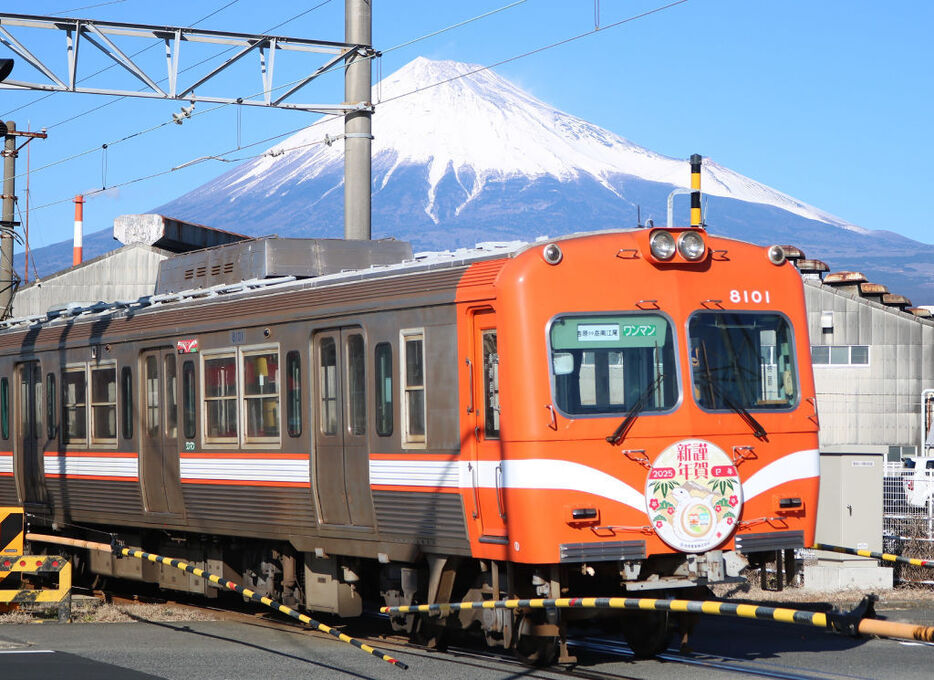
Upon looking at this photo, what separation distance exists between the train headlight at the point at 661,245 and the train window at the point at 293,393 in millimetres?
3586

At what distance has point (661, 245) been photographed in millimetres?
10562

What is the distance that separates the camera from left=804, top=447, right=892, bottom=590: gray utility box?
16047mm

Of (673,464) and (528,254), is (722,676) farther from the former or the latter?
(528,254)

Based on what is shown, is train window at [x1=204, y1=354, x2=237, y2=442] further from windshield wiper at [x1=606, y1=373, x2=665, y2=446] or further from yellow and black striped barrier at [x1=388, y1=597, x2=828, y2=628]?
windshield wiper at [x1=606, y1=373, x2=665, y2=446]

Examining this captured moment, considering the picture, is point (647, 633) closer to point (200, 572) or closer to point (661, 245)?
point (661, 245)

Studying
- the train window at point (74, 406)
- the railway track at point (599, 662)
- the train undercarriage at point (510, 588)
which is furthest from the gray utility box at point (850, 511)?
the train window at point (74, 406)

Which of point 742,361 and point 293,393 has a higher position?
point 742,361

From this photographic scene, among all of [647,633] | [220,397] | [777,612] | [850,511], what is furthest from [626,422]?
[850,511]

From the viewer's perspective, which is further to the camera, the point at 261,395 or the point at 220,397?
the point at 220,397

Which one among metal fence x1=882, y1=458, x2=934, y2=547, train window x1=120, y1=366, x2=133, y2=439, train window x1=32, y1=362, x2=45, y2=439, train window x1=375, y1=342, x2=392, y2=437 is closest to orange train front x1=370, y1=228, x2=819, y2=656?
train window x1=375, y1=342, x2=392, y2=437

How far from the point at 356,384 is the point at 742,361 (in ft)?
10.6

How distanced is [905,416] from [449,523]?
31.9 meters

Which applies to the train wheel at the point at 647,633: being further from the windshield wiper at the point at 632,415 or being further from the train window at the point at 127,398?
the train window at the point at 127,398

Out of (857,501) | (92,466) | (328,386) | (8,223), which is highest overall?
(8,223)
